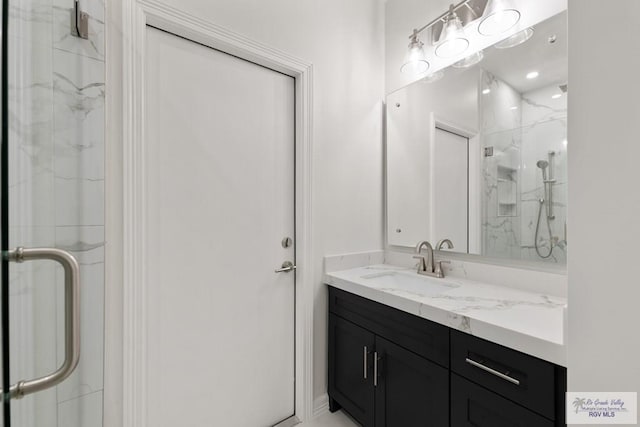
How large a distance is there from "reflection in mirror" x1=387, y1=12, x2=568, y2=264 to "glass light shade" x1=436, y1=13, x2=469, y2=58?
0.36 feet

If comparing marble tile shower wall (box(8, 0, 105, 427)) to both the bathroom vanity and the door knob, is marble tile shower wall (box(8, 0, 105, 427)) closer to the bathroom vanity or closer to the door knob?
the door knob

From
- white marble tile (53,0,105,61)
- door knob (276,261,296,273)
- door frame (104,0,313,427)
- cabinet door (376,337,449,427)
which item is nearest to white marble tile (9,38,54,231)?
white marble tile (53,0,105,61)

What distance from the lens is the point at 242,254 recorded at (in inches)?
60.0

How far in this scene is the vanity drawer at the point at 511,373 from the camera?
84 centimetres

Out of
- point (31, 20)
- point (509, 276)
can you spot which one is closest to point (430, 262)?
point (509, 276)

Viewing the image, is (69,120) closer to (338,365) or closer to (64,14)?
(64,14)

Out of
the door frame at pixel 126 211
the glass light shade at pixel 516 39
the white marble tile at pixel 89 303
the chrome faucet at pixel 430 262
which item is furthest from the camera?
the chrome faucet at pixel 430 262

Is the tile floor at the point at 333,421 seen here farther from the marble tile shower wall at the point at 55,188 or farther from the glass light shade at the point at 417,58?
the glass light shade at the point at 417,58

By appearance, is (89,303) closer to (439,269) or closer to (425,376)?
(425,376)

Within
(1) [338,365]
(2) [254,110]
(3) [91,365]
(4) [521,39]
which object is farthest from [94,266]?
A: (4) [521,39]

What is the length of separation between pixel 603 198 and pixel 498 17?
148cm

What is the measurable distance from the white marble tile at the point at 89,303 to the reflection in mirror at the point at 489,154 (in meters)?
1.65

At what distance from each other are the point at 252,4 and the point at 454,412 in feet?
6.77

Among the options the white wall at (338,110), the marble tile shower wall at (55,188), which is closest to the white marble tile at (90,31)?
the marble tile shower wall at (55,188)
